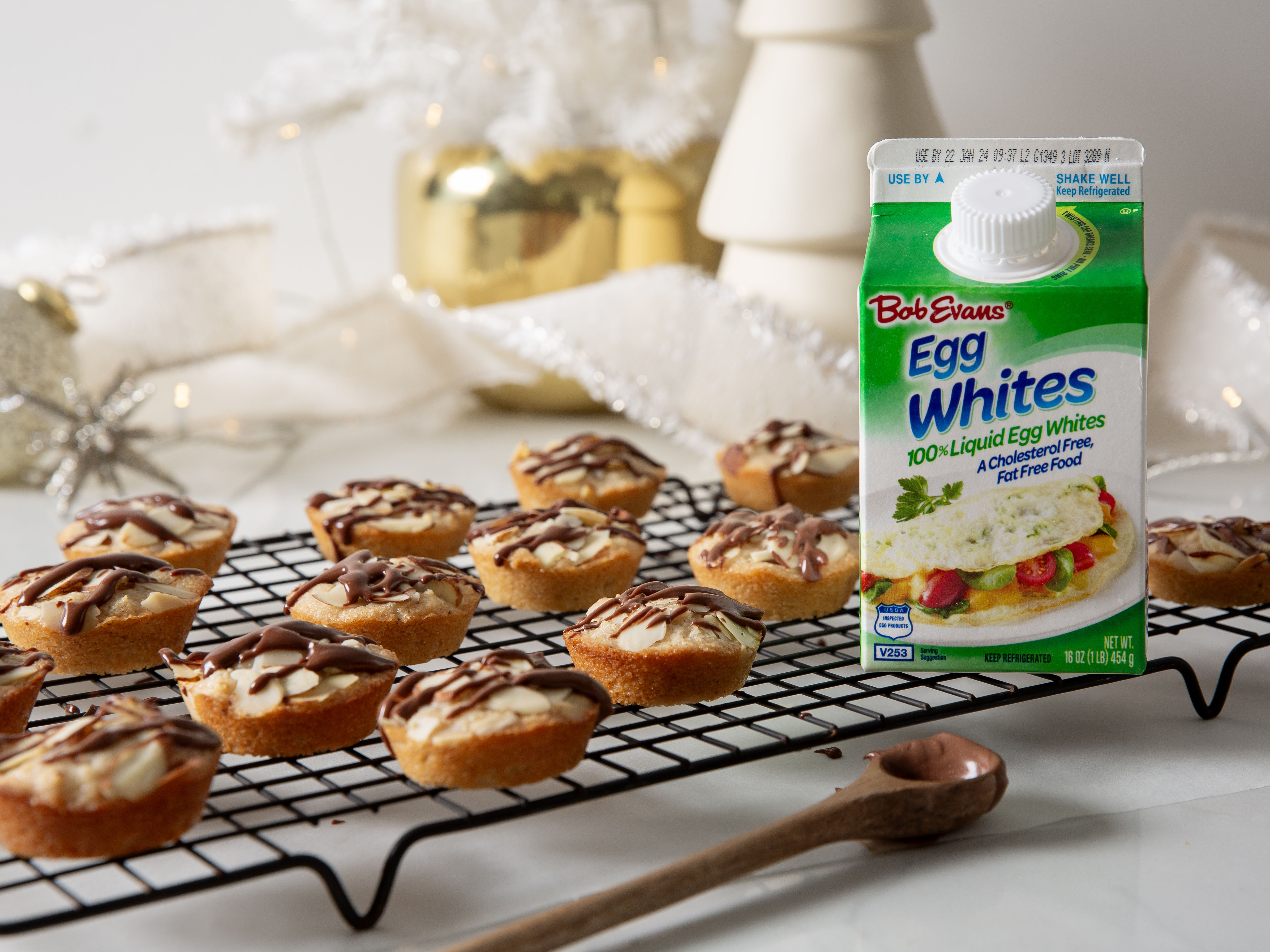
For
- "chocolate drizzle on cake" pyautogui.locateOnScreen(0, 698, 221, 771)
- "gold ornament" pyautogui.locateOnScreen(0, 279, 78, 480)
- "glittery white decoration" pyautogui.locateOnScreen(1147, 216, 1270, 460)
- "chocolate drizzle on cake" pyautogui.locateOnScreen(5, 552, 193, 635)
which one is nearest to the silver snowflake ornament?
"gold ornament" pyautogui.locateOnScreen(0, 279, 78, 480)

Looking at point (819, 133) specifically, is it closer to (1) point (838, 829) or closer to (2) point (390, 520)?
(2) point (390, 520)

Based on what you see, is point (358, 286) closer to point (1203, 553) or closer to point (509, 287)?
point (509, 287)

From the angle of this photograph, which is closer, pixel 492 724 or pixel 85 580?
pixel 492 724

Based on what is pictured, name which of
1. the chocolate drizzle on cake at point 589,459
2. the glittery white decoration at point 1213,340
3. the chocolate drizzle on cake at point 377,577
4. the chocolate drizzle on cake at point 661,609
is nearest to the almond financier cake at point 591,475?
the chocolate drizzle on cake at point 589,459

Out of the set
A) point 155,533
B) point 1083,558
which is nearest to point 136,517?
point 155,533

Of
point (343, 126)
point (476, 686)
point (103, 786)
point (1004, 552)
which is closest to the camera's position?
point (103, 786)

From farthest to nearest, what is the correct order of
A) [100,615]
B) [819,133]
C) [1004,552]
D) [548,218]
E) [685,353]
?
[548,218] → [685,353] → [819,133] → [100,615] → [1004,552]
